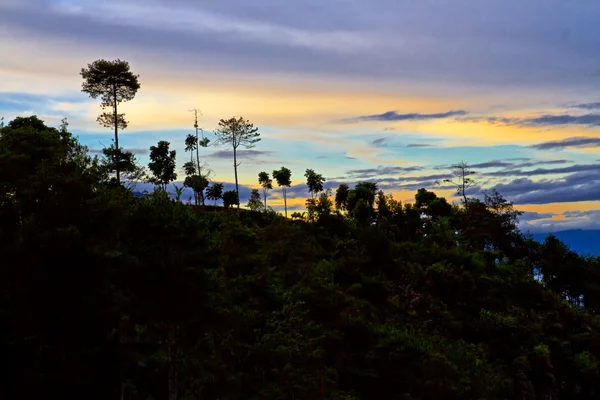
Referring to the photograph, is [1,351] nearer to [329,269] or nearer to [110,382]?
[110,382]

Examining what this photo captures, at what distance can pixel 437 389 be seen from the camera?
48.0m

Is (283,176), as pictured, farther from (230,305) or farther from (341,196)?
(230,305)

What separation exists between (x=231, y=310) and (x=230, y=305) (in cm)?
146

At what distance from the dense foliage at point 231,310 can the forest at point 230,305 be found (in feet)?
0.38

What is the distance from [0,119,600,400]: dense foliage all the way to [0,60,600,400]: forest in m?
0.12

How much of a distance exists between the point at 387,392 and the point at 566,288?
7589cm

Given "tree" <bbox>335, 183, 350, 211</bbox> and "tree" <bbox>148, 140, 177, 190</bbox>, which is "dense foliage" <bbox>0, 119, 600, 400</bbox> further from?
"tree" <bbox>335, 183, 350, 211</bbox>

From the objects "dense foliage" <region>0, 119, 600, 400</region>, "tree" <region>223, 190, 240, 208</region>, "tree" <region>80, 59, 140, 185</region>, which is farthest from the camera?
"tree" <region>223, 190, 240, 208</region>

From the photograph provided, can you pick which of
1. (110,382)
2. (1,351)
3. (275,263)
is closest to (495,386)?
(275,263)

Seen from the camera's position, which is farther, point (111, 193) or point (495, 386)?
point (495, 386)

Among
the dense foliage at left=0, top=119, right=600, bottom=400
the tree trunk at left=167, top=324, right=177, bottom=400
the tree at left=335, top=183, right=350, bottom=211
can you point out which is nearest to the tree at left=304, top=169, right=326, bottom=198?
the tree at left=335, top=183, right=350, bottom=211

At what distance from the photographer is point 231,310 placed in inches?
1588

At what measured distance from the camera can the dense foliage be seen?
2800 cm

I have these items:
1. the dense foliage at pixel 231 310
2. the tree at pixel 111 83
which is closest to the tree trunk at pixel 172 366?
the dense foliage at pixel 231 310
